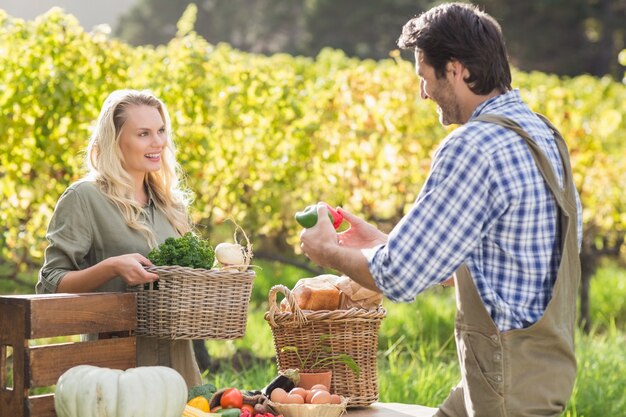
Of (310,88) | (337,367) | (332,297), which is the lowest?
(337,367)

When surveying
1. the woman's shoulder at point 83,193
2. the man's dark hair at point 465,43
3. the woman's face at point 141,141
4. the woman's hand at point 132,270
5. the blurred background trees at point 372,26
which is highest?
the blurred background trees at point 372,26

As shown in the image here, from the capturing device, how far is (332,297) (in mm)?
3518

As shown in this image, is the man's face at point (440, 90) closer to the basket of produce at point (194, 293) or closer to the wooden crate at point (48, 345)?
the basket of produce at point (194, 293)

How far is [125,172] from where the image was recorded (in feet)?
12.2

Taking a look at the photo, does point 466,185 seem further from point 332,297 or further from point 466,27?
point 332,297

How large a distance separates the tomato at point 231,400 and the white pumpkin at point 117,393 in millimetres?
231

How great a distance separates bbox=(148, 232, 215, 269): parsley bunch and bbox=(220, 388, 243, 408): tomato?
16.7 inches

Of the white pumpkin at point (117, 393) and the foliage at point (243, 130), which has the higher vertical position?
the foliage at point (243, 130)

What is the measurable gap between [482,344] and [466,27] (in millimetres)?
815

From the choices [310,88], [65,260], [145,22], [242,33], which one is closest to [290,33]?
[242,33]

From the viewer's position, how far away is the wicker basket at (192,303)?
319 cm

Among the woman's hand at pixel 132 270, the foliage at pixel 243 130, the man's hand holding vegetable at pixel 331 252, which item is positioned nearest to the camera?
the man's hand holding vegetable at pixel 331 252

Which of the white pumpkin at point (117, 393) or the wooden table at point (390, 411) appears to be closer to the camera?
the white pumpkin at point (117, 393)

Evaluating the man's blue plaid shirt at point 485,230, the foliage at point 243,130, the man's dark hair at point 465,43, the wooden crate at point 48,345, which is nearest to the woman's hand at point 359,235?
the man's blue plaid shirt at point 485,230
